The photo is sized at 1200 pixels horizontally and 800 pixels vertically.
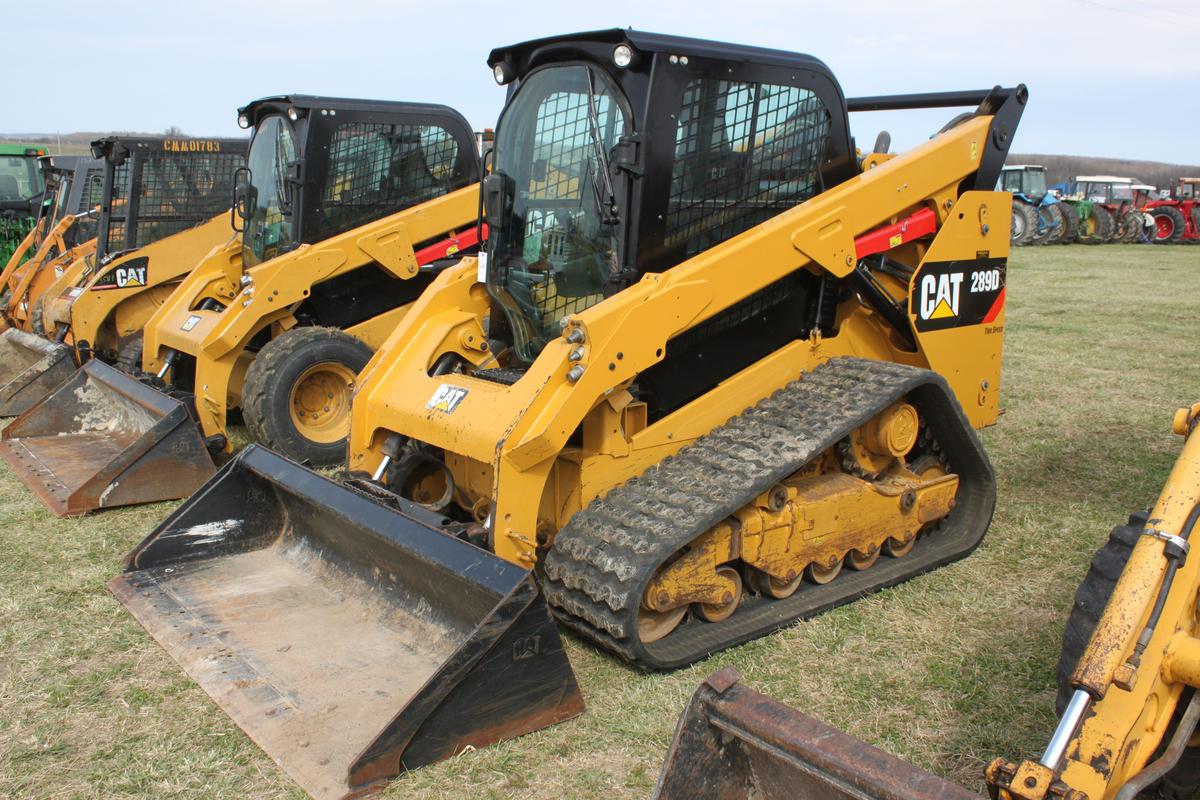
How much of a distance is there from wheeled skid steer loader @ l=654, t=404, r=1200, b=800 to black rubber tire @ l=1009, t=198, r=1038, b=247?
83.0 feet

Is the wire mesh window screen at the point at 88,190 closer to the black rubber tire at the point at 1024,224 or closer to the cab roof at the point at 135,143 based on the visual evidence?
the cab roof at the point at 135,143

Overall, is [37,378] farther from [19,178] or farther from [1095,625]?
[19,178]

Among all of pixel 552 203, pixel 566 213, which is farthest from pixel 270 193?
pixel 566 213

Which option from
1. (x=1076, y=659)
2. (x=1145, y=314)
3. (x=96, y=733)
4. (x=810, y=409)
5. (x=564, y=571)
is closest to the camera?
(x=1076, y=659)

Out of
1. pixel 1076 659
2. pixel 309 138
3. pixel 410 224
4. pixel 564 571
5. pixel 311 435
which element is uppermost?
pixel 309 138

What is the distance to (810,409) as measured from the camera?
173 inches

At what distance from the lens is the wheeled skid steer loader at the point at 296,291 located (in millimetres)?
6703

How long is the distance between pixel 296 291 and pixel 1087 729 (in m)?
5.79

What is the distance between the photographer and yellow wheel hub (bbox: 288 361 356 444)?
697 centimetres

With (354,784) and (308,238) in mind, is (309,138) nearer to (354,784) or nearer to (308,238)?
(308,238)

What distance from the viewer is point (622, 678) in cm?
383

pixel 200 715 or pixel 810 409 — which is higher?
pixel 810 409

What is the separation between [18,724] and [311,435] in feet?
11.5

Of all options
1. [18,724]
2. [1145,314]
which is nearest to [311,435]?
[18,724]
